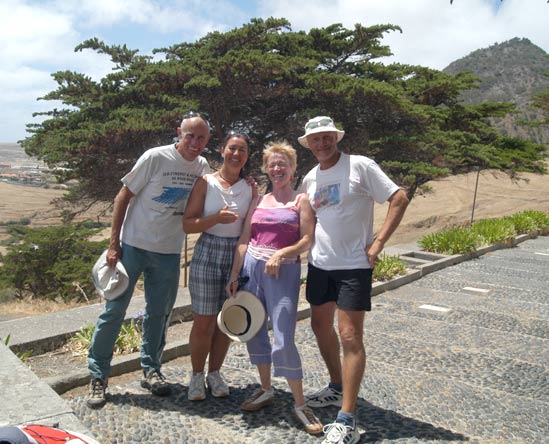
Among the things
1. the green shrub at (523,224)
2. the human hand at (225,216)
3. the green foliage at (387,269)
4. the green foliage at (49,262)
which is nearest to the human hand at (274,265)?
the human hand at (225,216)

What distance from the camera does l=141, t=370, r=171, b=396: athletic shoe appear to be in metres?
3.92

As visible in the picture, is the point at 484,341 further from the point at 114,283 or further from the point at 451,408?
the point at 114,283

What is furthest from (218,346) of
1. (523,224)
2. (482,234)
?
(523,224)

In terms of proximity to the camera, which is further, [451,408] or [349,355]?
[451,408]

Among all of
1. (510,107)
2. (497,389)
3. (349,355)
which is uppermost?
(510,107)

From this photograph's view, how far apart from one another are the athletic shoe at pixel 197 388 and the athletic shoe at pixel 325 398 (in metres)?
0.69

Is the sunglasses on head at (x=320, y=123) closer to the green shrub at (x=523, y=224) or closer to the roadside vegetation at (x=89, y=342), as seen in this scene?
the roadside vegetation at (x=89, y=342)

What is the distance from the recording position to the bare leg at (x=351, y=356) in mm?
3324

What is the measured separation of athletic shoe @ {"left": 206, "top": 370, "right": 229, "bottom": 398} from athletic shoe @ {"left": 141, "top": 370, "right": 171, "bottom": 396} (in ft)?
0.93

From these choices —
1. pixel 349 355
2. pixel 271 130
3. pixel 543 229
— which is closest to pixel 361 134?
pixel 271 130

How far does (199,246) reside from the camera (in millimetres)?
3793

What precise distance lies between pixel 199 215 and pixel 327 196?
825 millimetres

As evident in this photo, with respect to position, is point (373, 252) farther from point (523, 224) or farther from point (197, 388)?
point (523, 224)

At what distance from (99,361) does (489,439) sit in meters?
2.48
